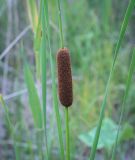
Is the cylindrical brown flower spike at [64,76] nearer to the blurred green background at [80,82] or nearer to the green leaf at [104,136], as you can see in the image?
the blurred green background at [80,82]

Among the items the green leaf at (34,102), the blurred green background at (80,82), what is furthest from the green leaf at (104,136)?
the green leaf at (34,102)

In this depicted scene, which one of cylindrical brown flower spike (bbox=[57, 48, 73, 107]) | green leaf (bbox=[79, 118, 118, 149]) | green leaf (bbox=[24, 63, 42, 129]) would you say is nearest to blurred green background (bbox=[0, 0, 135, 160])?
green leaf (bbox=[79, 118, 118, 149])

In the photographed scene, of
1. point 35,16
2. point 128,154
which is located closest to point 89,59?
point 128,154

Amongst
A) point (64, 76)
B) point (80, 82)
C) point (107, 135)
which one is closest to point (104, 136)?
point (107, 135)

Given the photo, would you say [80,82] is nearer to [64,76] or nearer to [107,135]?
[107,135]

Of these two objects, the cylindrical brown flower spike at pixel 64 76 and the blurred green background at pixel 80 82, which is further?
the blurred green background at pixel 80 82
